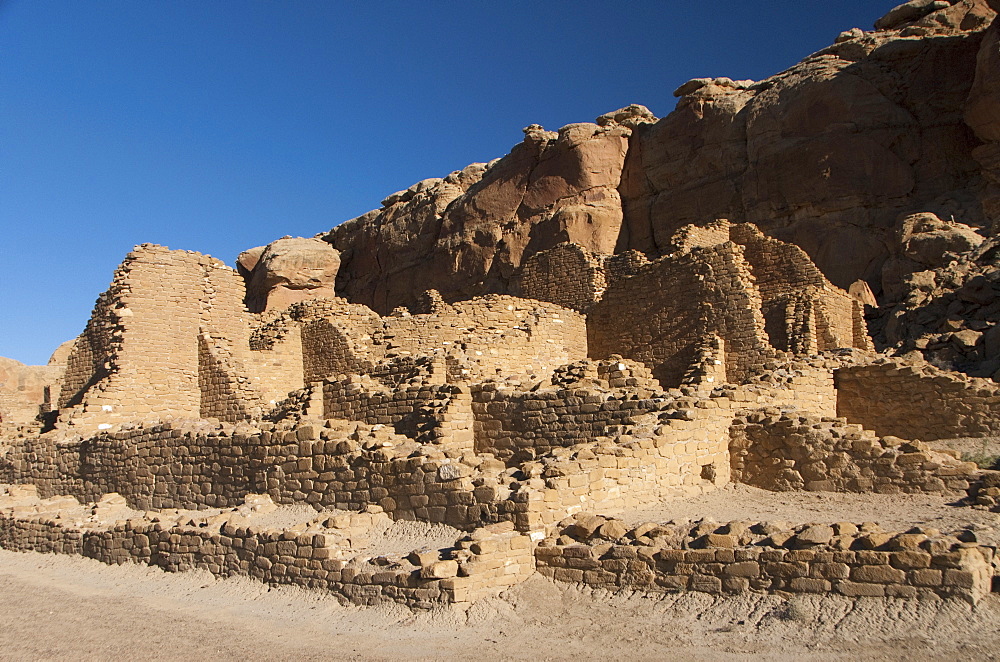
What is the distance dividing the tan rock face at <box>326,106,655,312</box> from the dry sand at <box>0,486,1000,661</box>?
691 inches

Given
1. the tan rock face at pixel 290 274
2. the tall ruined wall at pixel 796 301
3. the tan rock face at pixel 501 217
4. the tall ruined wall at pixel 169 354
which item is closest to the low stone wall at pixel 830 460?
the tall ruined wall at pixel 796 301

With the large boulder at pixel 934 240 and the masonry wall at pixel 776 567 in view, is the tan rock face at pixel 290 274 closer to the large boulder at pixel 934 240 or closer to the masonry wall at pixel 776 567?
the large boulder at pixel 934 240

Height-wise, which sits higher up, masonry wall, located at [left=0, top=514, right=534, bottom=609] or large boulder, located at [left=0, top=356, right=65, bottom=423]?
large boulder, located at [left=0, top=356, right=65, bottom=423]

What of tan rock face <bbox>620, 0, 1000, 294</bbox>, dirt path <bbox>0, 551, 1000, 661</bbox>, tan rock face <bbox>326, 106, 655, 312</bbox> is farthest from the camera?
tan rock face <bbox>326, 106, 655, 312</bbox>

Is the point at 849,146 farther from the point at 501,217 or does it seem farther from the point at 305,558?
the point at 305,558

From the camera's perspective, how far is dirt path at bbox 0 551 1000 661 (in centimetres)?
549

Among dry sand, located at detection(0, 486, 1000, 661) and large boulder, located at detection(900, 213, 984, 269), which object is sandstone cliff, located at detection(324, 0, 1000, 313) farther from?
dry sand, located at detection(0, 486, 1000, 661)

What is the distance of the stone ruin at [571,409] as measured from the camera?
750cm

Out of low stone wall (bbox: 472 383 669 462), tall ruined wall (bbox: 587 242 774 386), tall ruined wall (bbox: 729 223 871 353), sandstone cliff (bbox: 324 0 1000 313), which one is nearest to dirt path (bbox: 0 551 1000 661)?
low stone wall (bbox: 472 383 669 462)

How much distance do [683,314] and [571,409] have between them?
6526 millimetres

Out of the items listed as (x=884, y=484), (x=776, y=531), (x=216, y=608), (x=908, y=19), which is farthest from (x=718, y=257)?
(x=908, y=19)

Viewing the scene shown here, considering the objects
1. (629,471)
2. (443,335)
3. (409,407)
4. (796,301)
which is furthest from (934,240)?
(629,471)

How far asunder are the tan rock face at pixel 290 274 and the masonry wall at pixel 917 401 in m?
22.2

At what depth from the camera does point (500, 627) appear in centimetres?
678
